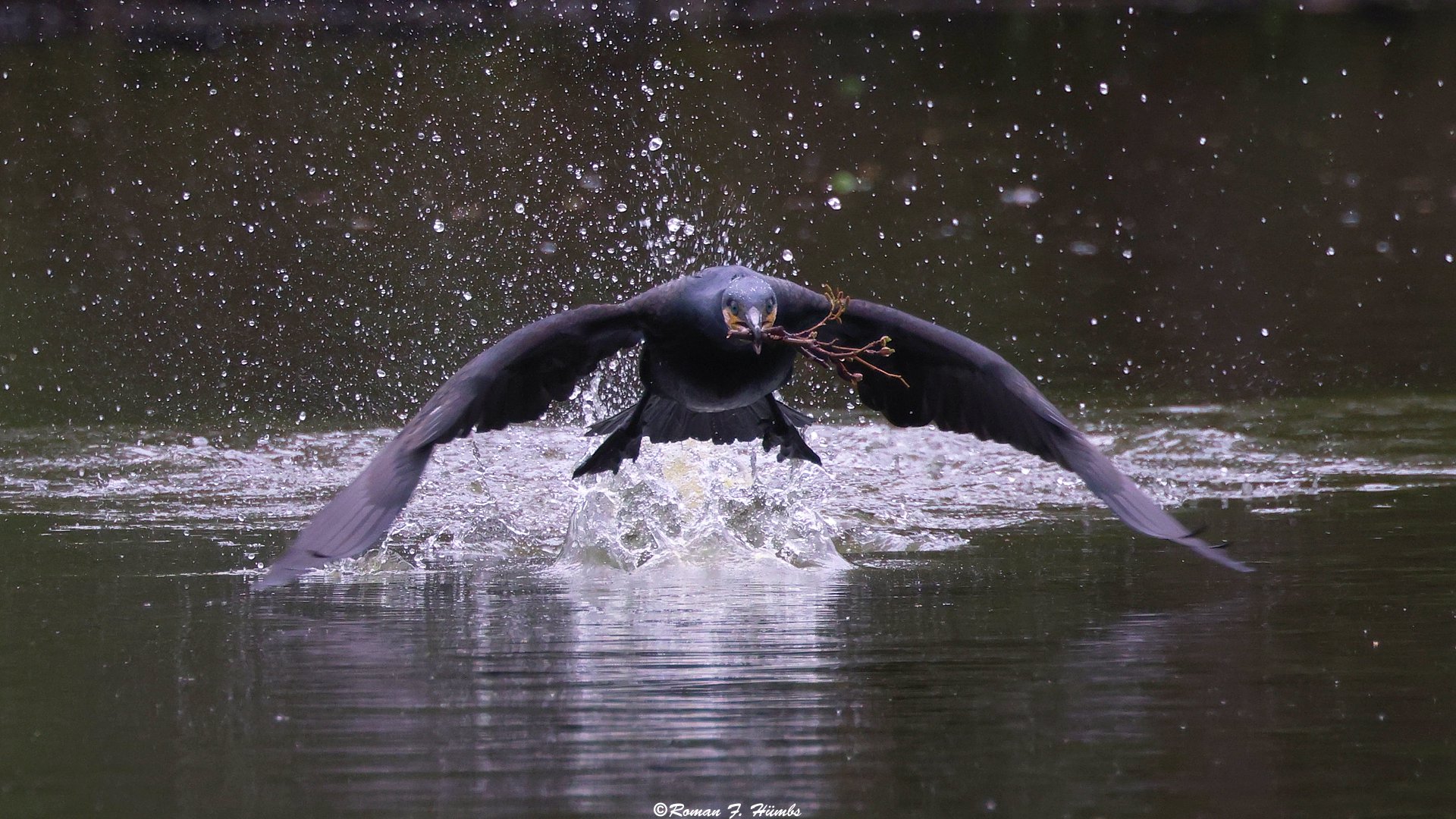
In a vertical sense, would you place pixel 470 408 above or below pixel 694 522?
above

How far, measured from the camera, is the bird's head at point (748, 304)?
5961 millimetres

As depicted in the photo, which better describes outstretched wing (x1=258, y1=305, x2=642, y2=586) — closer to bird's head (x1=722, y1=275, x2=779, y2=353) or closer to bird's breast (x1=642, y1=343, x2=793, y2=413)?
bird's breast (x1=642, y1=343, x2=793, y2=413)

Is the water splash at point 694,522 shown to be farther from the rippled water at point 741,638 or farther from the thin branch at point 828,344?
the thin branch at point 828,344

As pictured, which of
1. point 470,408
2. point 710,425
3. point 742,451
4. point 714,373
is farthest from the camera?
point 742,451

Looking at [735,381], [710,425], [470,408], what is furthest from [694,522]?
[470,408]

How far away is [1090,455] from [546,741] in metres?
2.57

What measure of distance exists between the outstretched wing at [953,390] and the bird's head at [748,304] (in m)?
0.26

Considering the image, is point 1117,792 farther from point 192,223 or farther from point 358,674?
point 192,223

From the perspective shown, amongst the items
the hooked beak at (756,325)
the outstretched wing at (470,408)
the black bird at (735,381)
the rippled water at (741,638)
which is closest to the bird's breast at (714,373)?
the black bird at (735,381)

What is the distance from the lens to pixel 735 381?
6602 millimetres

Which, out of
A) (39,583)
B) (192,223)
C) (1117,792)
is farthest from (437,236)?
(1117,792)

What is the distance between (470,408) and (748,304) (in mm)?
914

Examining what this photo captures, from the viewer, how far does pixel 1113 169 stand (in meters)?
15.6

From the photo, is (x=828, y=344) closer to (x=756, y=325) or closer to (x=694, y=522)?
(x=756, y=325)
